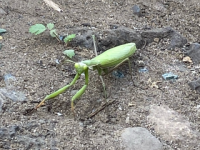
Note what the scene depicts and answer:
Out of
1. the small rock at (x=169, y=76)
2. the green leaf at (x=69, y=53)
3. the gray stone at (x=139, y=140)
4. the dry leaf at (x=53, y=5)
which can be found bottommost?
the dry leaf at (x=53, y=5)

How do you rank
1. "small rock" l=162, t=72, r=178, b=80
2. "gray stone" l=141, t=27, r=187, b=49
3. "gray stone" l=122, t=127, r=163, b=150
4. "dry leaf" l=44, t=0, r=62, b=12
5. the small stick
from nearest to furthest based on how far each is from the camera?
"gray stone" l=122, t=127, r=163, b=150
the small stick
"small rock" l=162, t=72, r=178, b=80
"gray stone" l=141, t=27, r=187, b=49
"dry leaf" l=44, t=0, r=62, b=12

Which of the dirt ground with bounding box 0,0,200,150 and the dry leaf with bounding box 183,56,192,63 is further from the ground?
the dry leaf with bounding box 183,56,192,63

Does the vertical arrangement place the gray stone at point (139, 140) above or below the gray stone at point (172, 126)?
above

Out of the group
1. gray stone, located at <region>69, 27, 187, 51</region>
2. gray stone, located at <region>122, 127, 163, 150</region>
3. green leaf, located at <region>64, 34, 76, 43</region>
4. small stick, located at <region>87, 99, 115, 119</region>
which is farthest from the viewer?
gray stone, located at <region>69, 27, 187, 51</region>

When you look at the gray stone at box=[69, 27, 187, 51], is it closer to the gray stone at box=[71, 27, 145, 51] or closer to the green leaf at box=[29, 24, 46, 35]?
the gray stone at box=[71, 27, 145, 51]

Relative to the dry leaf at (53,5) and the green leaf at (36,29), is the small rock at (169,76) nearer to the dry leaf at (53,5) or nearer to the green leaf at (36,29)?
the green leaf at (36,29)

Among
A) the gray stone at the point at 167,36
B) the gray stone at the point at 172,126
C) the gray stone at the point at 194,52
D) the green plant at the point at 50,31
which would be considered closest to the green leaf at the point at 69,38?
the green plant at the point at 50,31

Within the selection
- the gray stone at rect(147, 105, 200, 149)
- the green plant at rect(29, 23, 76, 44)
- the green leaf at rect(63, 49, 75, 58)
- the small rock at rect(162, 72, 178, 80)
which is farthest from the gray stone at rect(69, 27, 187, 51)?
the gray stone at rect(147, 105, 200, 149)
